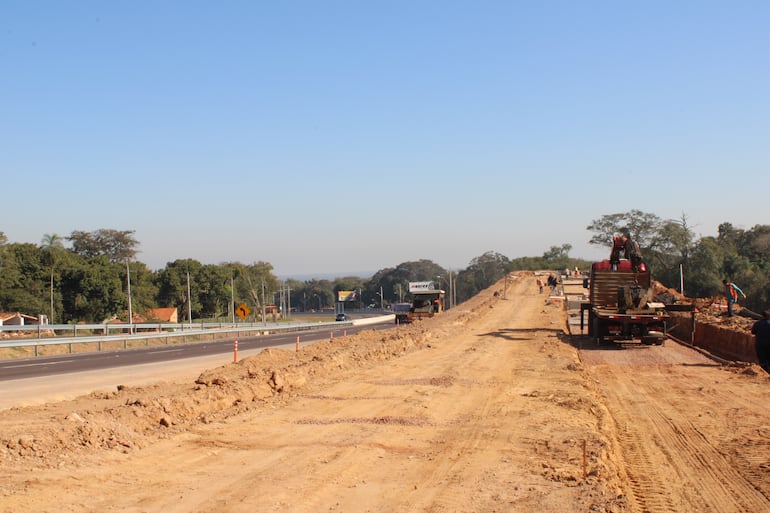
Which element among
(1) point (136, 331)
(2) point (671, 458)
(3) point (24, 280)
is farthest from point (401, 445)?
(3) point (24, 280)

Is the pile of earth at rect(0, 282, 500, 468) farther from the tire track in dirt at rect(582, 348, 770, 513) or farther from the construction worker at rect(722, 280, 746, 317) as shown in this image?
the construction worker at rect(722, 280, 746, 317)

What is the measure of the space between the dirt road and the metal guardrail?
68.4 feet

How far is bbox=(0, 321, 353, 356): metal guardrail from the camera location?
37.3 meters

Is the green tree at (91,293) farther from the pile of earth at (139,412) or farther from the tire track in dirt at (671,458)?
the tire track in dirt at (671,458)

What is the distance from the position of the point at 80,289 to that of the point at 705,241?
64.4 m

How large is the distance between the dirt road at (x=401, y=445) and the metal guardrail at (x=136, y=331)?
20.8 meters

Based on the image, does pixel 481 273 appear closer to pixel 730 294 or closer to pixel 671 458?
pixel 730 294

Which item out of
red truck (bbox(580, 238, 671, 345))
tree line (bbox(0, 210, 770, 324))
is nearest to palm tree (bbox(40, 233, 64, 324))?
tree line (bbox(0, 210, 770, 324))

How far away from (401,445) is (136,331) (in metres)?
46.2

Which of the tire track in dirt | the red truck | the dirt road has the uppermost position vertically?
the red truck

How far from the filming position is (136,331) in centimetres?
5350

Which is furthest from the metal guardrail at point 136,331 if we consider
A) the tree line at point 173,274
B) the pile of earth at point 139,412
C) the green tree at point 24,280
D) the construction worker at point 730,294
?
the construction worker at point 730,294

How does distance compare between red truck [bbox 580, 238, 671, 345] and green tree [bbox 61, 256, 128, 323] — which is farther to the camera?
green tree [bbox 61, 256, 128, 323]

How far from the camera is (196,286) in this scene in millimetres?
99312
